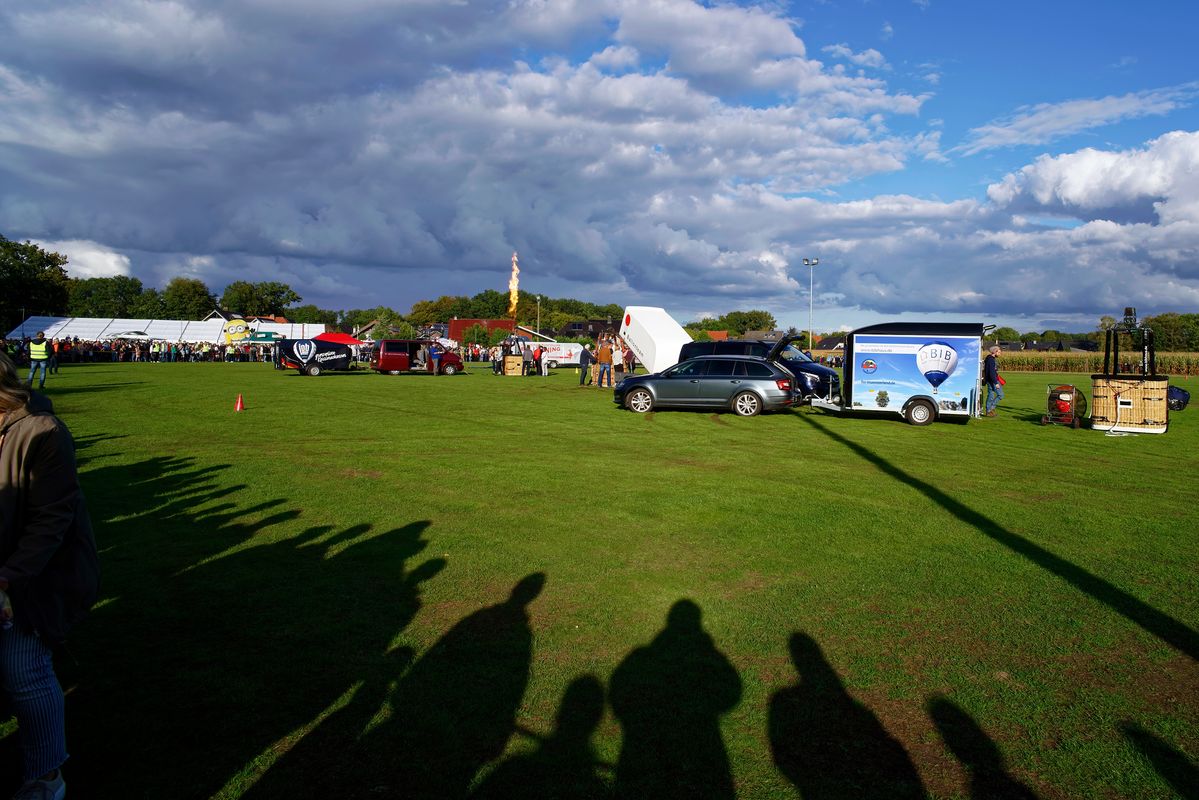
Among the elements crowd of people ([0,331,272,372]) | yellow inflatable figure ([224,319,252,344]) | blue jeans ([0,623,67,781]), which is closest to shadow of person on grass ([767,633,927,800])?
blue jeans ([0,623,67,781])

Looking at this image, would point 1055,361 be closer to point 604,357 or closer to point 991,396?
point 991,396

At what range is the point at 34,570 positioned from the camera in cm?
297

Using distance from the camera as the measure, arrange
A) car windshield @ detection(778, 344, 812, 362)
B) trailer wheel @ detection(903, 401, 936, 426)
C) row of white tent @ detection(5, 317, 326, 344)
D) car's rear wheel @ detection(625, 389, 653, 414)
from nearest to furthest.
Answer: trailer wheel @ detection(903, 401, 936, 426)
car's rear wheel @ detection(625, 389, 653, 414)
car windshield @ detection(778, 344, 812, 362)
row of white tent @ detection(5, 317, 326, 344)

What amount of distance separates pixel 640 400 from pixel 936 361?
A: 7129 mm

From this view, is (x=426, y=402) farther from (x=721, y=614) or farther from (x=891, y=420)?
(x=721, y=614)

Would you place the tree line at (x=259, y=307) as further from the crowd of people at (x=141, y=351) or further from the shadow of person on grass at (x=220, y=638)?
the shadow of person on grass at (x=220, y=638)

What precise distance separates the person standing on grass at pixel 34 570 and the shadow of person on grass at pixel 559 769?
5.78 feet

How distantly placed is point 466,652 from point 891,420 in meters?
16.4

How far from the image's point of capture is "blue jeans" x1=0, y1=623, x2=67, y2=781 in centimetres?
297

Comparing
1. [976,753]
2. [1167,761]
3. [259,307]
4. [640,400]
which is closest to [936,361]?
[640,400]

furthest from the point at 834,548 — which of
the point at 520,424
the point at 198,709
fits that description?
the point at 520,424

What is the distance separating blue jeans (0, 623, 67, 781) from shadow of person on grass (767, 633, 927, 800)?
310cm

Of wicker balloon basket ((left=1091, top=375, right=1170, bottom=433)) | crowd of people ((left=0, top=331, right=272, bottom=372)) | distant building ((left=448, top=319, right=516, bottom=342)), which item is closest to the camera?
wicker balloon basket ((left=1091, top=375, right=1170, bottom=433))

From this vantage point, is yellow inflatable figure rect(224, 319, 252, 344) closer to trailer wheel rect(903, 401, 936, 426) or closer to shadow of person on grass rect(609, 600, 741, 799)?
trailer wheel rect(903, 401, 936, 426)
